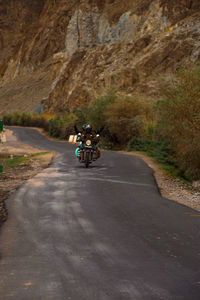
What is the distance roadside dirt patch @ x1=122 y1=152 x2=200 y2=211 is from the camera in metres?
11.5

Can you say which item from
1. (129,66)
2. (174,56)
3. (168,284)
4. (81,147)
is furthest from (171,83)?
(129,66)

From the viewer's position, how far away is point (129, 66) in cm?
4841

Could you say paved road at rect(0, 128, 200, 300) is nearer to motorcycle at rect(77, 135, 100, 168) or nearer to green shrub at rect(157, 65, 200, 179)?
motorcycle at rect(77, 135, 100, 168)

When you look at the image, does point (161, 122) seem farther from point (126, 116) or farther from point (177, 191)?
point (126, 116)

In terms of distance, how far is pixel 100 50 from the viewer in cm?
5669

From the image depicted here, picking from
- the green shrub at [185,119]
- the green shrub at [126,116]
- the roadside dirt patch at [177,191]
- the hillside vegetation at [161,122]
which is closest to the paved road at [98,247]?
the roadside dirt patch at [177,191]

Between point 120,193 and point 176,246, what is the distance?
4835 millimetres

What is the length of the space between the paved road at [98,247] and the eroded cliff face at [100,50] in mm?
15102

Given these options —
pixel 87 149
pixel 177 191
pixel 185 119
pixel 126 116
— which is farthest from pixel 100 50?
pixel 177 191

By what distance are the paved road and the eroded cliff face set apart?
15.1m

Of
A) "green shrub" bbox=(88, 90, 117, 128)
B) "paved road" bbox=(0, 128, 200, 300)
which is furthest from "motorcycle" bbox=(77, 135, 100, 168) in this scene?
"green shrub" bbox=(88, 90, 117, 128)

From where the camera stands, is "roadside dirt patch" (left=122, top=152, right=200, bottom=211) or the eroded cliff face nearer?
"roadside dirt patch" (left=122, top=152, right=200, bottom=211)

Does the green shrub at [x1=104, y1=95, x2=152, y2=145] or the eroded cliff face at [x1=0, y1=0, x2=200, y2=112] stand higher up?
the eroded cliff face at [x1=0, y1=0, x2=200, y2=112]

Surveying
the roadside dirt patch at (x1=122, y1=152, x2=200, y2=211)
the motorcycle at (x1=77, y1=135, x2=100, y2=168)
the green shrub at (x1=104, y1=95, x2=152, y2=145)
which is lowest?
the roadside dirt patch at (x1=122, y1=152, x2=200, y2=211)
